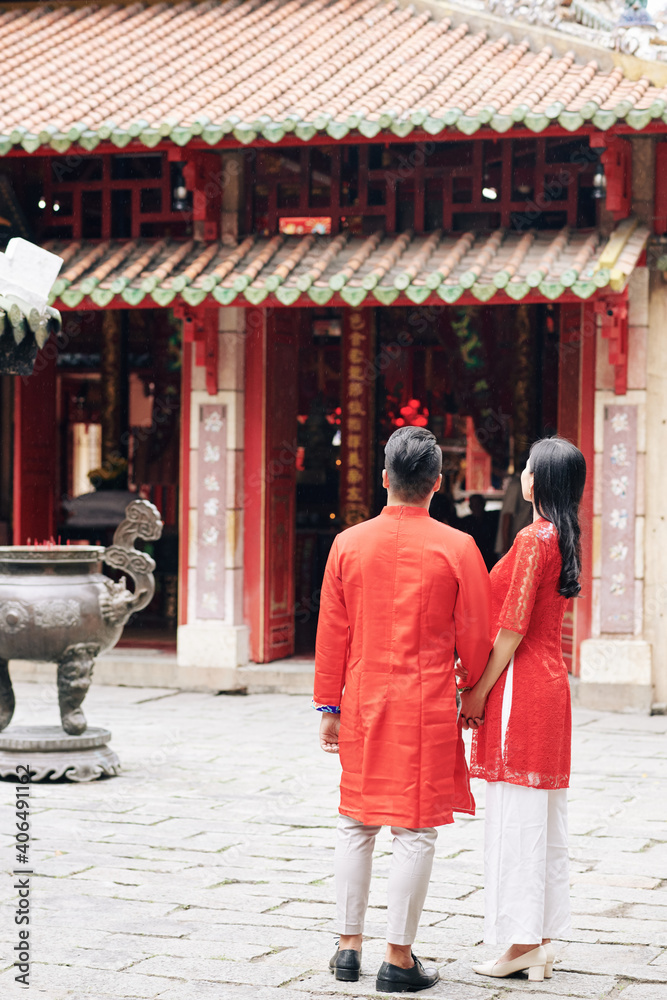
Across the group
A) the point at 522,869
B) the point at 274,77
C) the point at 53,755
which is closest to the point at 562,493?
the point at 522,869

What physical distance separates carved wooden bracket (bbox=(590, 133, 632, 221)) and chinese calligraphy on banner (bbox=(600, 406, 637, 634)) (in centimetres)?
134

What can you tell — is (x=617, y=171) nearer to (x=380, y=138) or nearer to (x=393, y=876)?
(x=380, y=138)

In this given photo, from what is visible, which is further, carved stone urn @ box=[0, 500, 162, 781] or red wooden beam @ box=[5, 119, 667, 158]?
red wooden beam @ box=[5, 119, 667, 158]

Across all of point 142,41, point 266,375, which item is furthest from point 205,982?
point 142,41

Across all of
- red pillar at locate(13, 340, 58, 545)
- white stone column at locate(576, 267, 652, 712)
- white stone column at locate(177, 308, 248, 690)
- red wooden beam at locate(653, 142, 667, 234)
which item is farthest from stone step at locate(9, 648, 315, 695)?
red wooden beam at locate(653, 142, 667, 234)

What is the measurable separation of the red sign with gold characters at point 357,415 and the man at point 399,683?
26.6ft

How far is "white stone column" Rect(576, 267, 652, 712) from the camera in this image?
30.9 ft

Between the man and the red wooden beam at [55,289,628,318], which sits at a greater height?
the red wooden beam at [55,289,628,318]

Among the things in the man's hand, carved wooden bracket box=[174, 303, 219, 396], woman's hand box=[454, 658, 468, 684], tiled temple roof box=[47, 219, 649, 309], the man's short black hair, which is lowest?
the man's hand

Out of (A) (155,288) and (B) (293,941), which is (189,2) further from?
(B) (293,941)

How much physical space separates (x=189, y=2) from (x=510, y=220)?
391 centimetres

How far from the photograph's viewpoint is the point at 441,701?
13.4 ft

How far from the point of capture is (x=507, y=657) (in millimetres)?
4207

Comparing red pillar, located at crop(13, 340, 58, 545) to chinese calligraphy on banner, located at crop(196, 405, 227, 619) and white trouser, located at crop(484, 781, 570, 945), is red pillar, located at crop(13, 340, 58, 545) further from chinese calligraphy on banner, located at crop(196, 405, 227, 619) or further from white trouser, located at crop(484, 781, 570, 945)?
white trouser, located at crop(484, 781, 570, 945)
